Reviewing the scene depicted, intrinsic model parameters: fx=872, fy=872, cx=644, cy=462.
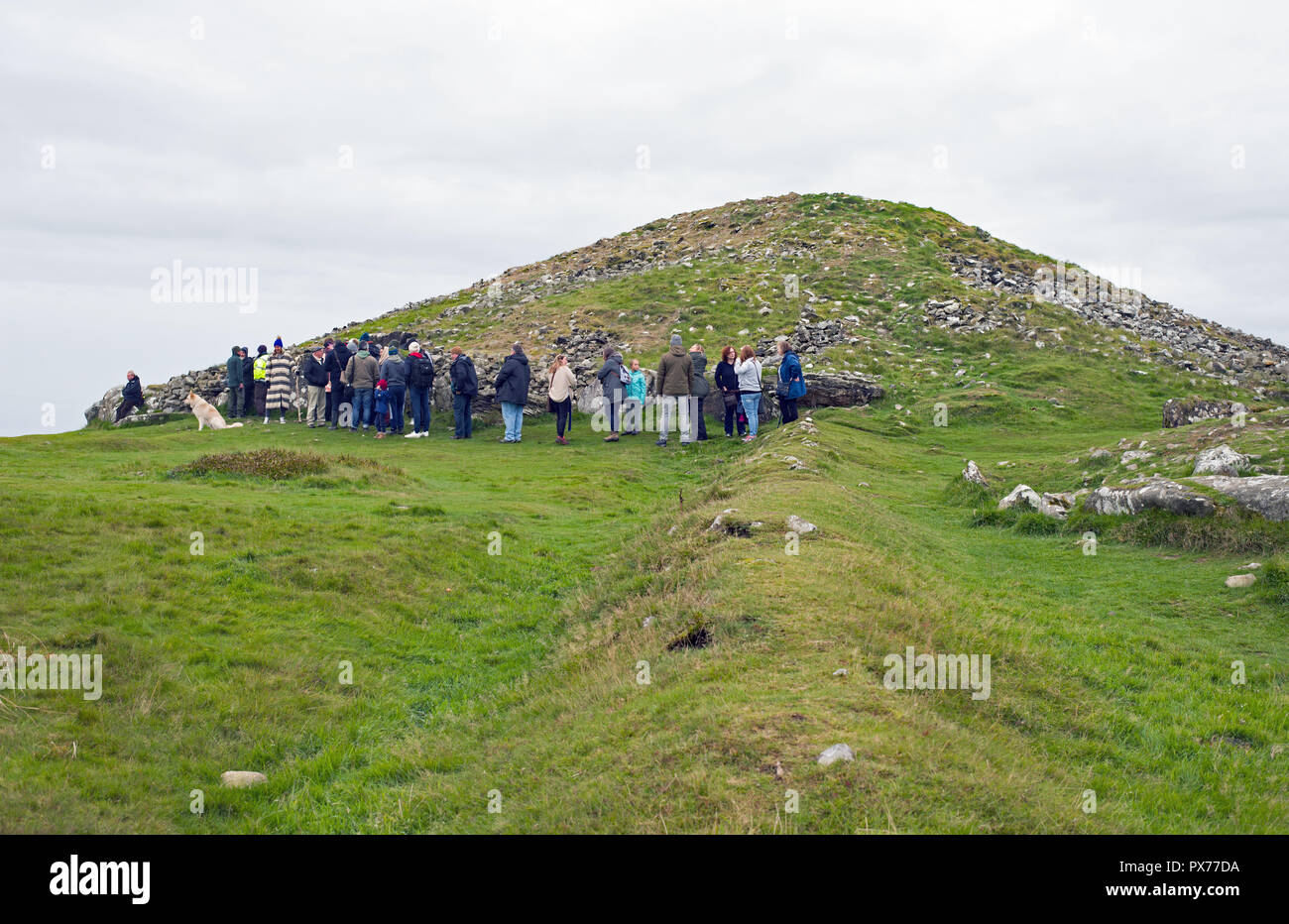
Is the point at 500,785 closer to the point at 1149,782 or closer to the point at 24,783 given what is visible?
the point at 24,783

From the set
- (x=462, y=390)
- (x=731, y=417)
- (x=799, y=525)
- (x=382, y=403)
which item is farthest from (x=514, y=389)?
(x=799, y=525)

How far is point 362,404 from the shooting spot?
31125 mm

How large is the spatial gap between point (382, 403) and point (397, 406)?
71 cm

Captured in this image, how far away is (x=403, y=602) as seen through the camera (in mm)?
12602

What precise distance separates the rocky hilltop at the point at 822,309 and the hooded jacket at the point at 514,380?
3830 millimetres

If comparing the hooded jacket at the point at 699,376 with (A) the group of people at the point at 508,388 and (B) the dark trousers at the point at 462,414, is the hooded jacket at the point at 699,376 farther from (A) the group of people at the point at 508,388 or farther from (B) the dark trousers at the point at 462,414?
(B) the dark trousers at the point at 462,414

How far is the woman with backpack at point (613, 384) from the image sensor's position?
28500 mm

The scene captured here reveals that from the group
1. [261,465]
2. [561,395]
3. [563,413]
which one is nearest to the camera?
[261,465]

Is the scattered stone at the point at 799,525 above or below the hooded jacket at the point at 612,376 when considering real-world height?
below

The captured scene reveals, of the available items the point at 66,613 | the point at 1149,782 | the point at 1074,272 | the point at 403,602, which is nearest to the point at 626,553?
the point at 403,602

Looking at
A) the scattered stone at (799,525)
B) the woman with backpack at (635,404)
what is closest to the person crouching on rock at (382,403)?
the woman with backpack at (635,404)

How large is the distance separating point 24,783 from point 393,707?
343 cm

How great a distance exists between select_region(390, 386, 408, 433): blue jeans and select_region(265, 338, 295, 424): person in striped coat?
5.75m

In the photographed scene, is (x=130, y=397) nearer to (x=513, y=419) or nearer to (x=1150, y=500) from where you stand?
(x=513, y=419)
